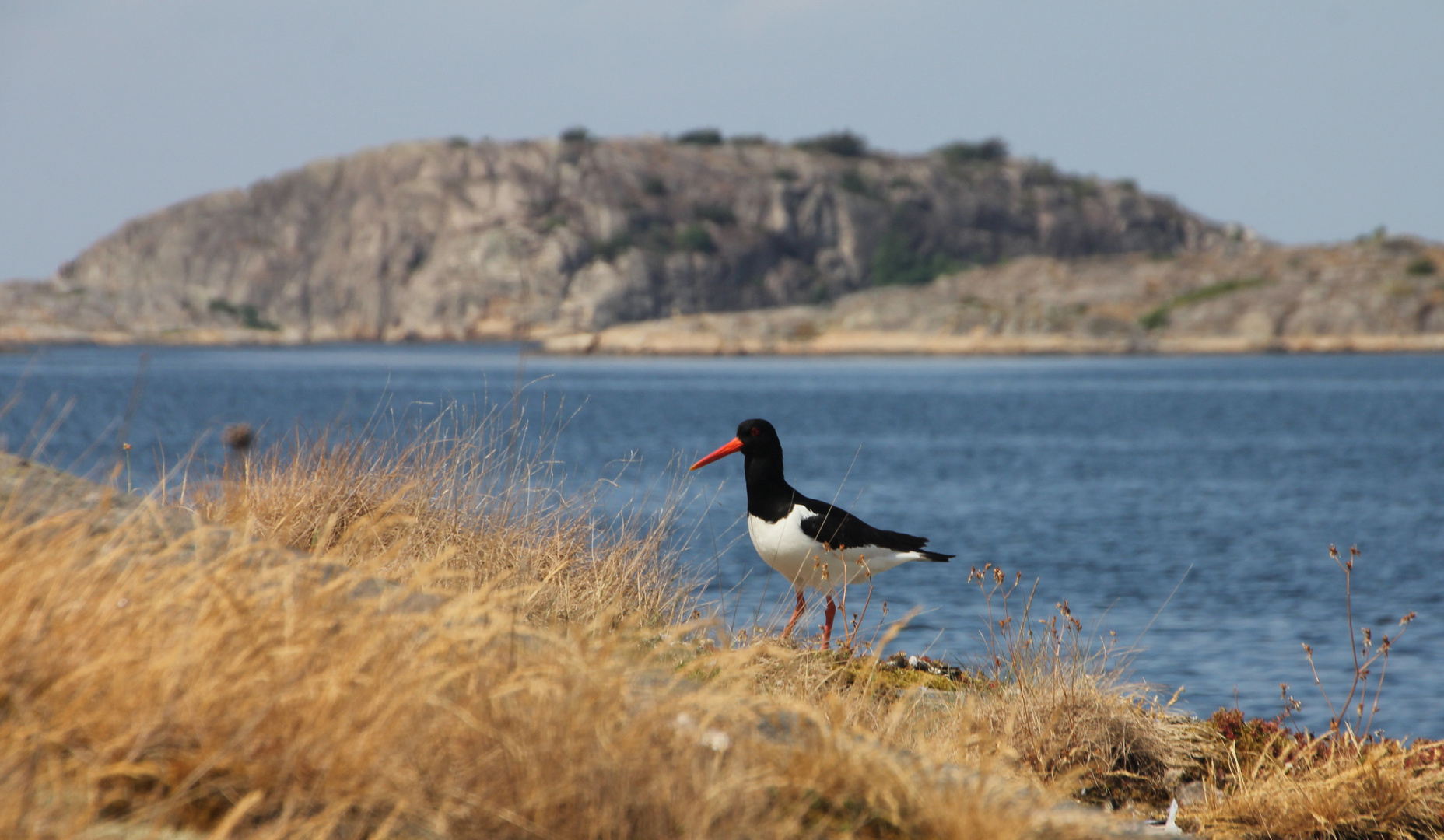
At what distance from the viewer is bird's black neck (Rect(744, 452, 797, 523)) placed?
7824mm

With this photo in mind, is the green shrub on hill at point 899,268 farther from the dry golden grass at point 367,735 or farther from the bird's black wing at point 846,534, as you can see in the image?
the dry golden grass at point 367,735

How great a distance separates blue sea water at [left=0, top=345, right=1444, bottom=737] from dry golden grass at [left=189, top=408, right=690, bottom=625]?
52 cm

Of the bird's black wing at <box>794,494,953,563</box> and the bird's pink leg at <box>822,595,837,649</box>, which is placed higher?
the bird's black wing at <box>794,494,953,563</box>

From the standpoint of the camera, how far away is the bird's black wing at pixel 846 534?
7.45m

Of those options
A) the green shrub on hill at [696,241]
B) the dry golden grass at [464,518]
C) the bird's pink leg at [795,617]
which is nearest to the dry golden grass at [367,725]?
the bird's pink leg at [795,617]

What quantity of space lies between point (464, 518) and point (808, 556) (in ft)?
7.18

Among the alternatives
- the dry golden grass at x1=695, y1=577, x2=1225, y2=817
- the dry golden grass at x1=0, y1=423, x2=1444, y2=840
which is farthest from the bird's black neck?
the dry golden grass at x1=0, y1=423, x2=1444, y2=840

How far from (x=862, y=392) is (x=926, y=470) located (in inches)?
1704

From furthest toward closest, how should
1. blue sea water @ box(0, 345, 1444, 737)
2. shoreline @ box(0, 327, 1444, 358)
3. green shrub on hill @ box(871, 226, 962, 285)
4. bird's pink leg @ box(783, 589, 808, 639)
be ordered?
green shrub on hill @ box(871, 226, 962, 285), shoreline @ box(0, 327, 1444, 358), blue sea water @ box(0, 345, 1444, 737), bird's pink leg @ box(783, 589, 808, 639)

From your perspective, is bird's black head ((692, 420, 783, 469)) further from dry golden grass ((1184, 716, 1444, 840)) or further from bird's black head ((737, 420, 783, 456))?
dry golden grass ((1184, 716, 1444, 840))

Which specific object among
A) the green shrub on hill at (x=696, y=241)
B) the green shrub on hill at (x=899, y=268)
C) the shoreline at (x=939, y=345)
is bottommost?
the shoreline at (x=939, y=345)

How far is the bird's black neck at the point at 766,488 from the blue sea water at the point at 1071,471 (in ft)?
1.61

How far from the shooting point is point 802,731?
3.76 meters

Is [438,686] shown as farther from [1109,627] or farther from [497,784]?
[1109,627]
